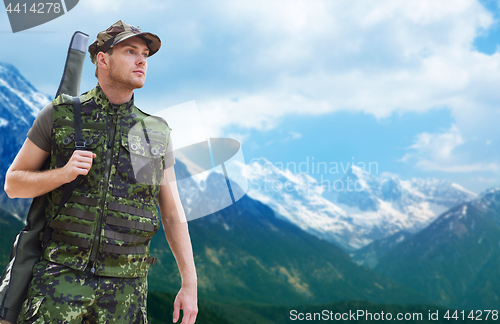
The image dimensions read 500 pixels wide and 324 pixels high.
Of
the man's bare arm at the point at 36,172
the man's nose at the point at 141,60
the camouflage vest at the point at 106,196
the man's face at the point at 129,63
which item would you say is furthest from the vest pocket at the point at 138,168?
the man's nose at the point at 141,60

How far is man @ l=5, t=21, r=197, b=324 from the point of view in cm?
314

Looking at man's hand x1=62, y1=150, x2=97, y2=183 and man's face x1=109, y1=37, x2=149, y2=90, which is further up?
man's face x1=109, y1=37, x2=149, y2=90

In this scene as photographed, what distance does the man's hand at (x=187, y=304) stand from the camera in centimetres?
359

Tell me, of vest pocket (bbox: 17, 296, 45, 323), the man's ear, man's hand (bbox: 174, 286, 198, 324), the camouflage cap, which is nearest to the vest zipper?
vest pocket (bbox: 17, 296, 45, 323)

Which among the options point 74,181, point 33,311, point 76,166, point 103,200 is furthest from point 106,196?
point 33,311

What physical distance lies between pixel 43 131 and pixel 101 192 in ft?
2.24

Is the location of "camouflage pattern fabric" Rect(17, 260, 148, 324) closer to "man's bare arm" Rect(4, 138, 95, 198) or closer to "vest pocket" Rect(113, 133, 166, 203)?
"man's bare arm" Rect(4, 138, 95, 198)

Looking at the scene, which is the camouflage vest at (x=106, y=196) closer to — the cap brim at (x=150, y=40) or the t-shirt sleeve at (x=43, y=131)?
the t-shirt sleeve at (x=43, y=131)

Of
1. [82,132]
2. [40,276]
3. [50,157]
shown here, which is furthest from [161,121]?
[40,276]

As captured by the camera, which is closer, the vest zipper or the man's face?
the vest zipper

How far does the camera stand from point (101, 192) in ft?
10.9

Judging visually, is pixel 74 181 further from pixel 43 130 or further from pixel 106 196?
pixel 43 130

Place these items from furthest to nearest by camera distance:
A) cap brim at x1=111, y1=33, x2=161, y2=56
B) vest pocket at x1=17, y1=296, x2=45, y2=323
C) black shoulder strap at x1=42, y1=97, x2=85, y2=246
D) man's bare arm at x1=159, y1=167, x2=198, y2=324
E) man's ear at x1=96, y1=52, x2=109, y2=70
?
man's bare arm at x1=159, y1=167, x2=198, y2=324, man's ear at x1=96, y1=52, x2=109, y2=70, cap brim at x1=111, y1=33, x2=161, y2=56, black shoulder strap at x1=42, y1=97, x2=85, y2=246, vest pocket at x1=17, y1=296, x2=45, y2=323

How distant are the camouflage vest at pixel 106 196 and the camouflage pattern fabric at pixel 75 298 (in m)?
0.08
